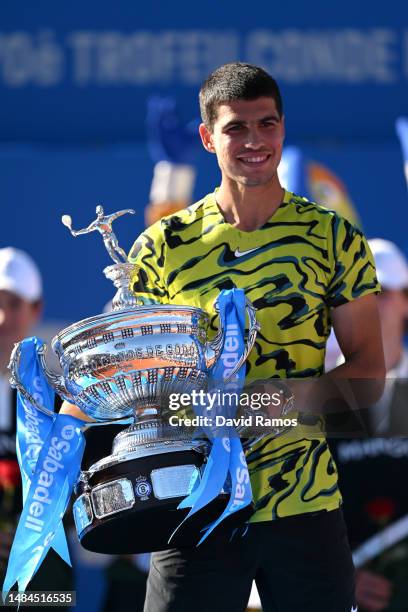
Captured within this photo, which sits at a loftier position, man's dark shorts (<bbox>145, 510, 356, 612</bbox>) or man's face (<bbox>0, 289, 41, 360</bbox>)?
man's face (<bbox>0, 289, 41, 360</bbox>)

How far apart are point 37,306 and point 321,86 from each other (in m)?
1.84

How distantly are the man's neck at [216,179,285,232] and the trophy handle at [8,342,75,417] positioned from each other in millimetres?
506

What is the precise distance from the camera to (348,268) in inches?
97.2

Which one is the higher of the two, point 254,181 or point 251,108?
point 251,108

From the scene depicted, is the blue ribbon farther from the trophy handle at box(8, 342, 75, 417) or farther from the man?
the trophy handle at box(8, 342, 75, 417)

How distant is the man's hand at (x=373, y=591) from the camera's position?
425cm

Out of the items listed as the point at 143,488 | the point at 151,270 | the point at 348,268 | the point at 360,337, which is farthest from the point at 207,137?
the point at 143,488

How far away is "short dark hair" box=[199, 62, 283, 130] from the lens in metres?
2.47

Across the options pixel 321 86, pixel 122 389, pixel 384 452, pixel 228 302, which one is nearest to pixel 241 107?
pixel 228 302

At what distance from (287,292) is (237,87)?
1.44 feet

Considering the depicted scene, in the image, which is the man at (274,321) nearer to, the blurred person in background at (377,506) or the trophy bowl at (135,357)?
the trophy bowl at (135,357)

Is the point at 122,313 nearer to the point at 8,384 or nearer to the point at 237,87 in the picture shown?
the point at 237,87

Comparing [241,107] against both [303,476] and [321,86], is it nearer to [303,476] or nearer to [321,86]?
[303,476]
